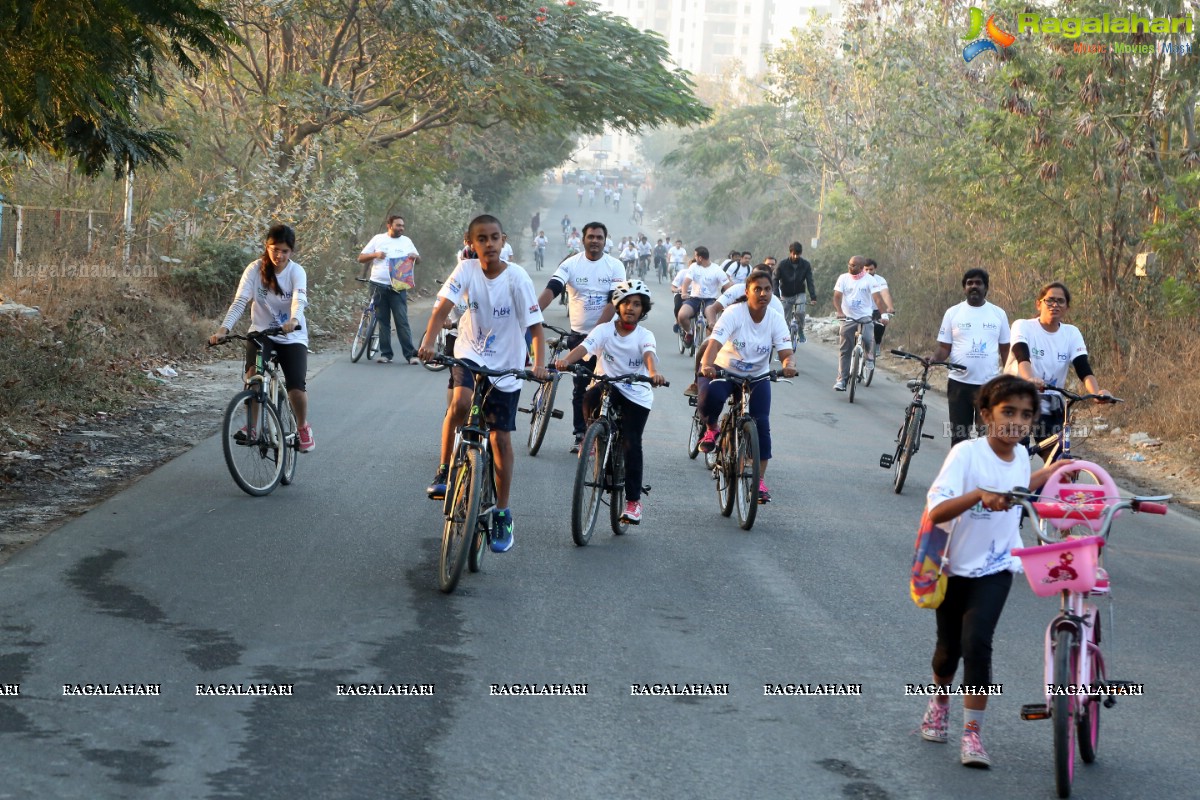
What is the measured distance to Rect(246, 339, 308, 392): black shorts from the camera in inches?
405

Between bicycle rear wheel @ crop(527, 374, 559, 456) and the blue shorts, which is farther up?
the blue shorts

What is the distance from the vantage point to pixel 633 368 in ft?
31.9

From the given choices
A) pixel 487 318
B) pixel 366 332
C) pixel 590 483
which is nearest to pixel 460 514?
pixel 487 318

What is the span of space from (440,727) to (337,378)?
12686mm

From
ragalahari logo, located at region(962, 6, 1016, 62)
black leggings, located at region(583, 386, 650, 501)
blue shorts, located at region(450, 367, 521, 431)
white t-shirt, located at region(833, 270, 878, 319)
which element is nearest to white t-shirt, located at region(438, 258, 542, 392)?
blue shorts, located at region(450, 367, 521, 431)

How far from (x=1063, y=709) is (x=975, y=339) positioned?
279 inches

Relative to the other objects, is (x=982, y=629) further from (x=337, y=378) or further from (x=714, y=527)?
(x=337, y=378)

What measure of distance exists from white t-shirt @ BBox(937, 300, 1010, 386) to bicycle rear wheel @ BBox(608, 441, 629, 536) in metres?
3.56

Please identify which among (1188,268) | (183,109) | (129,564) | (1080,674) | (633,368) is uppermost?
(183,109)

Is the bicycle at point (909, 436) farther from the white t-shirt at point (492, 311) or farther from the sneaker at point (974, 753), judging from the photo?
the sneaker at point (974, 753)

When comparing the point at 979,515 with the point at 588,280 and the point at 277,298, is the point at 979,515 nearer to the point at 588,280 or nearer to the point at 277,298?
the point at 277,298

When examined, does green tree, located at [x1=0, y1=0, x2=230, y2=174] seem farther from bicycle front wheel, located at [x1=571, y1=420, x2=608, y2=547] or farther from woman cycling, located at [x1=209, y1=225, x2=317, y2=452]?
bicycle front wheel, located at [x1=571, y1=420, x2=608, y2=547]

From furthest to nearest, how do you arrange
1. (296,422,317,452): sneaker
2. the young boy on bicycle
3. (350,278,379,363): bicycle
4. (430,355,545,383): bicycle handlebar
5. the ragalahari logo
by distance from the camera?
the ragalahari logo
(350,278,379,363): bicycle
(296,422,317,452): sneaker
the young boy on bicycle
(430,355,545,383): bicycle handlebar

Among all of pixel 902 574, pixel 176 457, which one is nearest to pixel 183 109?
pixel 176 457
